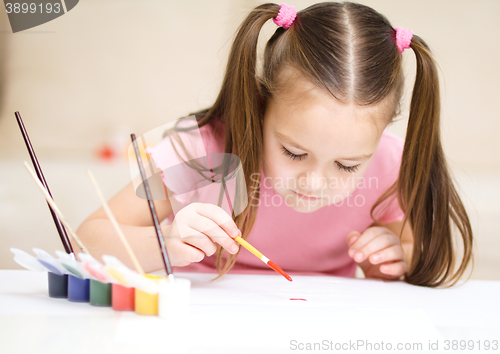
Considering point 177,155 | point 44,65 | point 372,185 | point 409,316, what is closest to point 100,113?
point 44,65

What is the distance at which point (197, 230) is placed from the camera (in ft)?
1.32

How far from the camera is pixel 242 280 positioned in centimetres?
47

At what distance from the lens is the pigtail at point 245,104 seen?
1.51 feet

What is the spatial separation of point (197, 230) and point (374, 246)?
9.3 inches

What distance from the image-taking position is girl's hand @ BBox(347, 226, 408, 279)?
51 cm

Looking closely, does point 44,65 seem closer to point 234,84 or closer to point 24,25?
point 24,25

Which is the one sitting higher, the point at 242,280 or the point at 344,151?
the point at 344,151

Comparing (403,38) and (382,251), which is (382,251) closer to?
(382,251)

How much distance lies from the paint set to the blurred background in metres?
0.13

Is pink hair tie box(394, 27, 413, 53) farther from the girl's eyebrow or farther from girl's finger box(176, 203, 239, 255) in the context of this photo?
girl's finger box(176, 203, 239, 255)

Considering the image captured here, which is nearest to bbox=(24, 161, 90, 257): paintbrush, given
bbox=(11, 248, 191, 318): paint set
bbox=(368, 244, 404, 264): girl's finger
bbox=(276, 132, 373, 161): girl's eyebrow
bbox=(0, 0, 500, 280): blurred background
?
bbox=(11, 248, 191, 318): paint set

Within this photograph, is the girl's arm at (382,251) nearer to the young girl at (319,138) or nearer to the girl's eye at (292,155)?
the young girl at (319,138)

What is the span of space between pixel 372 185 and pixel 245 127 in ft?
0.93

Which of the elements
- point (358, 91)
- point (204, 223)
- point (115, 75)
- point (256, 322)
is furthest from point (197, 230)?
point (115, 75)
